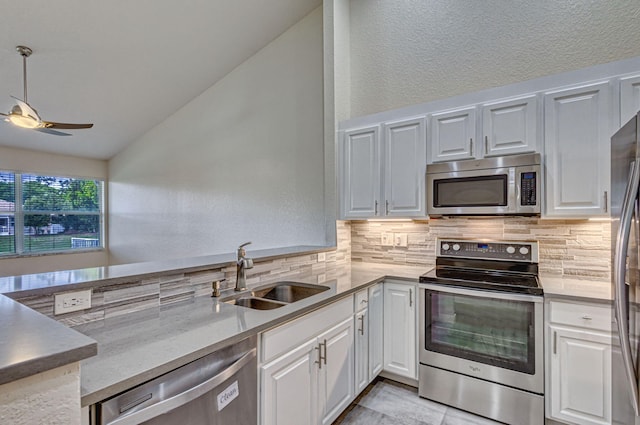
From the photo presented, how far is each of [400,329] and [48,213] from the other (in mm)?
6771

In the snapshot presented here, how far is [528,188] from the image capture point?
222 centimetres

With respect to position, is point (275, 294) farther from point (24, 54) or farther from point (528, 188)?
point (24, 54)

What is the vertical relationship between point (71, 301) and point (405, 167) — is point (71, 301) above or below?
below

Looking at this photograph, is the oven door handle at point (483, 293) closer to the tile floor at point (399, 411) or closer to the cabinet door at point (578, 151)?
the cabinet door at point (578, 151)

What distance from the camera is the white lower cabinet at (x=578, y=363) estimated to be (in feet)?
6.13

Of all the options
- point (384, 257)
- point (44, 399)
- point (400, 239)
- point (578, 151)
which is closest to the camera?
point (44, 399)

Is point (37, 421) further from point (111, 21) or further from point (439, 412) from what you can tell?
point (111, 21)

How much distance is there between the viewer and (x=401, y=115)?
282 centimetres

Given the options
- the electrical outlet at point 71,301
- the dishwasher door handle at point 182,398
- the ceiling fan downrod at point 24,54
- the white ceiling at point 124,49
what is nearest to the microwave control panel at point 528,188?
the dishwasher door handle at point 182,398

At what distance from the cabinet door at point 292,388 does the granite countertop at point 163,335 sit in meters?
0.22

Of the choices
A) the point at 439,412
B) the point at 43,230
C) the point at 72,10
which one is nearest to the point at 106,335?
the point at 439,412

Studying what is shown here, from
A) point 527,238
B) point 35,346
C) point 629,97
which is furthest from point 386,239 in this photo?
point 35,346

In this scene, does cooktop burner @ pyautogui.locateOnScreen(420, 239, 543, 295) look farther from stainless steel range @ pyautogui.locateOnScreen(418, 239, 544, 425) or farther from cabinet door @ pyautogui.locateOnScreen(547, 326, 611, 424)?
cabinet door @ pyautogui.locateOnScreen(547, 326, 611, 424)

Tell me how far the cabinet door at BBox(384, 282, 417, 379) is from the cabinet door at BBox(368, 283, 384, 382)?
5cm
